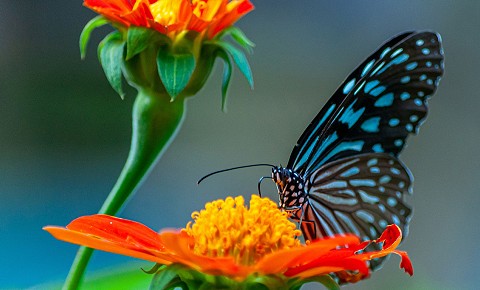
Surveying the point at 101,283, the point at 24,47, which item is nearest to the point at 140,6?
the point at 101,283

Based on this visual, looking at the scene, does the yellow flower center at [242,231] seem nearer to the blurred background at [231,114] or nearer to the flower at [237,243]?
the flower at [237,243]

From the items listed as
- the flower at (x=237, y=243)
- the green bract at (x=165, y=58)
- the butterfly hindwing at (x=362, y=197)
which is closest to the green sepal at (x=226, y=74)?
the green bract at (x=165, y=58)

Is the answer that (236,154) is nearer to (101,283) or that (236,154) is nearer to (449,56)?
(449,56)

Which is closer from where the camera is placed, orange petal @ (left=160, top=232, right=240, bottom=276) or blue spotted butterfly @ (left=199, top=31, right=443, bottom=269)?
orange petal @ (left=160, top=232, right=240, bottom=276)

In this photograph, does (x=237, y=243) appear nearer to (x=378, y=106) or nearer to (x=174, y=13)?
(x=174, y=13)

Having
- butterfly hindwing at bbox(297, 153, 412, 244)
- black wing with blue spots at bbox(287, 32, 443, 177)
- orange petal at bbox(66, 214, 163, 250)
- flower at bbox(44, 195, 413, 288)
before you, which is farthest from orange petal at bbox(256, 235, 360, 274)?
butterfly hindwing at bbox(297, 153, 412, 244)

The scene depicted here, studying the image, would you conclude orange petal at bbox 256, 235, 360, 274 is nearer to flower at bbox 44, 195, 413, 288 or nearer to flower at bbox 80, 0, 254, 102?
flower at bbox 44, 195, 413, 288
